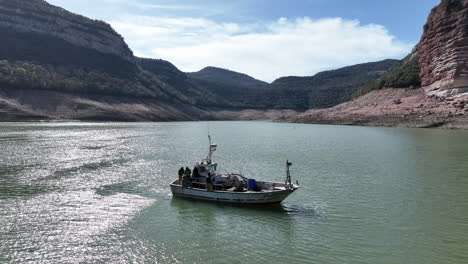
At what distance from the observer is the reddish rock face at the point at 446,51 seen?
95.0 metres

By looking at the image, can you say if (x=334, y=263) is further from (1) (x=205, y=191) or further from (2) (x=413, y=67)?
(2) (x=413, y=67)

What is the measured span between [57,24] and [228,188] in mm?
180320

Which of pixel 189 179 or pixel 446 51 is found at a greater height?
pixel 446 51

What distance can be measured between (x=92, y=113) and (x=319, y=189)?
353ft

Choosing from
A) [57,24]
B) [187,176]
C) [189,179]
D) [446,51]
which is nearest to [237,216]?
[189,179]

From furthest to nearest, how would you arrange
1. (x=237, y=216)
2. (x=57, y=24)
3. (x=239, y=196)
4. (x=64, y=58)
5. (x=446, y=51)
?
1. (x=57, y=24)
2. (x=64, y=58)
3. (x=446, y=51)
4. (x=239, y=196)
5. (x=237, y=216)

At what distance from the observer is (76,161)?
134ft

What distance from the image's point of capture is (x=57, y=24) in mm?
173875

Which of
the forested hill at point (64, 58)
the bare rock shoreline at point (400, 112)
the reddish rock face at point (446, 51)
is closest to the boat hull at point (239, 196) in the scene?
the bare rock shoreline at point (400, 112)

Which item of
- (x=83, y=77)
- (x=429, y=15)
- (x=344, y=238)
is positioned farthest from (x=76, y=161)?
(x=429, y=15)

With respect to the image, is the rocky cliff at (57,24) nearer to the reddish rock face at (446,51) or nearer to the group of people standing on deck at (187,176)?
the reddish rock face at (446,51)

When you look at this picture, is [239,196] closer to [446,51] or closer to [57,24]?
[446,51]

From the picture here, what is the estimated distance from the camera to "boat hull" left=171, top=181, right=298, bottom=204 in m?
Answer: 22.9

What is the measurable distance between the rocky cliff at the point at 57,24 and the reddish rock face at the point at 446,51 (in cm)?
14861
